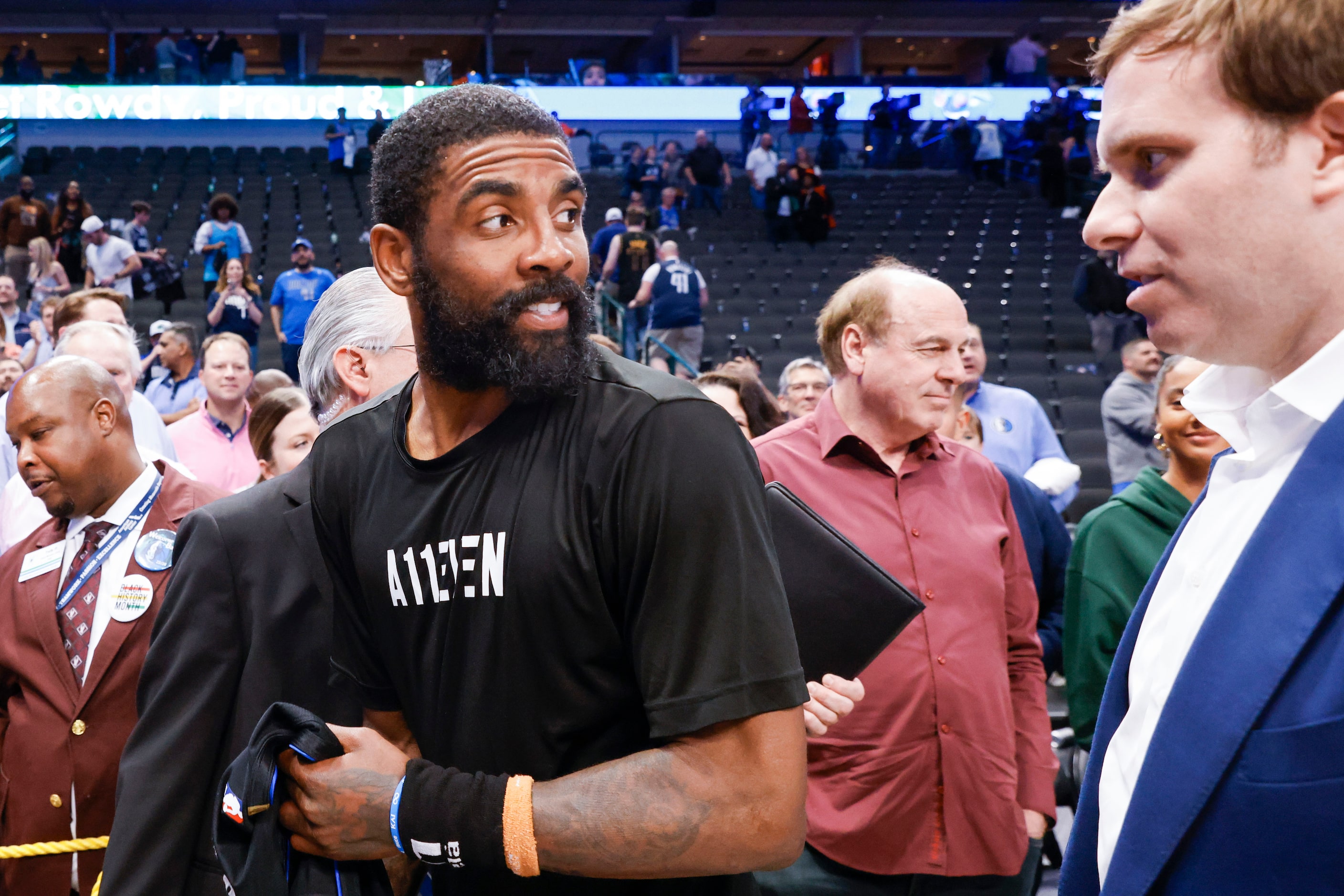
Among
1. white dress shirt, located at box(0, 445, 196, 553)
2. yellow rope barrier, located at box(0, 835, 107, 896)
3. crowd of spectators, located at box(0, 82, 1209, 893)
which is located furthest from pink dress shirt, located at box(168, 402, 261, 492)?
yellow rope barrier, located at box(0, 835, 107, 896)

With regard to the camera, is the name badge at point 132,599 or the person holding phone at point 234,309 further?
the person holding phone at point 234,309

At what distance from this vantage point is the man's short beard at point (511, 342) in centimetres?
117

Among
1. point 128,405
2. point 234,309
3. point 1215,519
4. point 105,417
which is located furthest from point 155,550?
point 234,309

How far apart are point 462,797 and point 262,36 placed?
2465cm

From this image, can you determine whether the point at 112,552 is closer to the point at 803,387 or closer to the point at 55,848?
the point at 55,848

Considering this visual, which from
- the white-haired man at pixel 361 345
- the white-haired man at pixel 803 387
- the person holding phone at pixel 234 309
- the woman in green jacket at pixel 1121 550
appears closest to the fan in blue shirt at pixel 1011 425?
the white-haired man at pixel 803 387

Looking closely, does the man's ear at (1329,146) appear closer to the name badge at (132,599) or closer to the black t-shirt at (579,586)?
the black t-shirt at (579,586)

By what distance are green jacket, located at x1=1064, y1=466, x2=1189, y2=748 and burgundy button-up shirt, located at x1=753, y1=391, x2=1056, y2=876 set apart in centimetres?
27

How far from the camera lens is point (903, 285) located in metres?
2.28

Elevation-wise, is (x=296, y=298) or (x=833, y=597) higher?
(x=296, y=298)

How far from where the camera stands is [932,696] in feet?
6.72

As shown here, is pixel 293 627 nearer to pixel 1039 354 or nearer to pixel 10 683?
pixel 10 683

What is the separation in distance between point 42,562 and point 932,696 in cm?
188

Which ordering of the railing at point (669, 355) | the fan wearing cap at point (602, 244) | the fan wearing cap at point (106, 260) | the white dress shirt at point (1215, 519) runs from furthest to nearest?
the fan wearing cap at point (602, 244)
the fan wearing cap at point (106, 260)
the railing at point (669, 355)
the white dress shirt at point (1215, 519)
